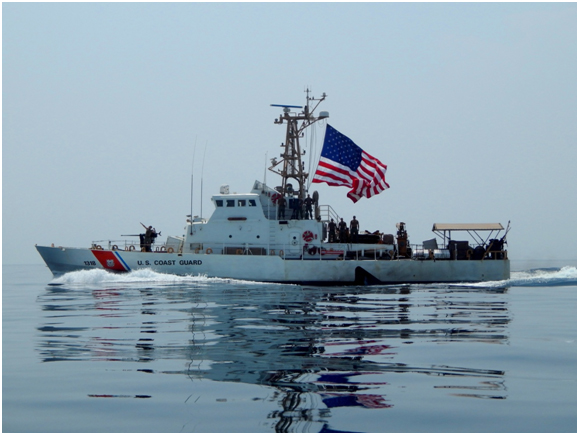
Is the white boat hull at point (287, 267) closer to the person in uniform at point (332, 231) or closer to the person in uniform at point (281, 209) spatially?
the person in uniform at point (332, 231)

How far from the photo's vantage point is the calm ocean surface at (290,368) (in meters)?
7.17

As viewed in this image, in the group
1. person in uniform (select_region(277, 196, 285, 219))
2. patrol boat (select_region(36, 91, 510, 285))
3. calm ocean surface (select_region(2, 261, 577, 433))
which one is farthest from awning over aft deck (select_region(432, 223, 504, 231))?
calm ocean surface (select_region(2, 261, 577, 433))

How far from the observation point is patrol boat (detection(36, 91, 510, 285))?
30156 mm

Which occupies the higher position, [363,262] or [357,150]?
[357,150]

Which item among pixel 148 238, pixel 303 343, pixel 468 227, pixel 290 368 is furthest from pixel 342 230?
pixel 290 368

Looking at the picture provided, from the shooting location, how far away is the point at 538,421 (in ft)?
23.1

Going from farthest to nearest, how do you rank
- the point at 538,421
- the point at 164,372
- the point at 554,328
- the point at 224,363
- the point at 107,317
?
the point at 107,317, the point at 554,328, the point at 224,363, the point at 164,372, the point at 538,421

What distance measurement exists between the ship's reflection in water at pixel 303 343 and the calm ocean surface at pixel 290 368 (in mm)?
37

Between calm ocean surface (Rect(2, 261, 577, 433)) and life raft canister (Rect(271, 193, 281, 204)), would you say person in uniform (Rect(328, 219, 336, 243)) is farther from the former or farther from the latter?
calm ocean surface (Rect(2, 261, 577, 433))

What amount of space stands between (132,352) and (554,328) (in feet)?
29.4

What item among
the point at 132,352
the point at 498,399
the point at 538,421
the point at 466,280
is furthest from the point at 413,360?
the point at 466,280

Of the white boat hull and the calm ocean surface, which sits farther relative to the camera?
the white boat hull

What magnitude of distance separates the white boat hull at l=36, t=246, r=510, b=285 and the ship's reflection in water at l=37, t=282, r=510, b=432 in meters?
6.95

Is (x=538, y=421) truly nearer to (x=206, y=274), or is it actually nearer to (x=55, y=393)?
(x=55, y=393)
